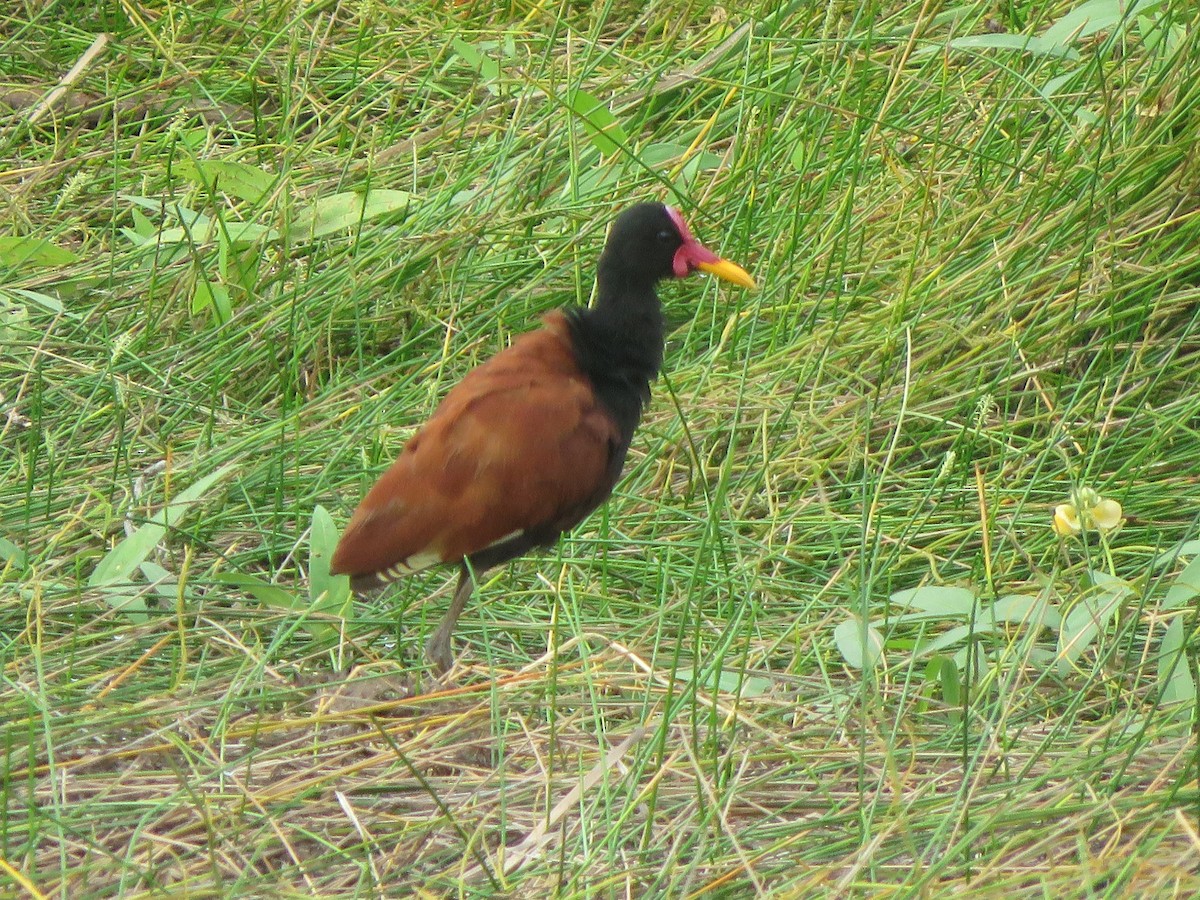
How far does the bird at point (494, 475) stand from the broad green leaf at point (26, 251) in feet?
5.34

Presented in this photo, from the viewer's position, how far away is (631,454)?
12.7 ft

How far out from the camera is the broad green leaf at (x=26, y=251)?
427 centimetres

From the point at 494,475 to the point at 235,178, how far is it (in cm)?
178

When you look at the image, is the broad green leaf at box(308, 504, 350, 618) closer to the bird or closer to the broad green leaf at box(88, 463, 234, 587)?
the bird

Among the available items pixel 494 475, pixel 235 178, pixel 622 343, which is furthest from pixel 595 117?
pixel 494 475

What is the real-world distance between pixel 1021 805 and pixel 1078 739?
30cm

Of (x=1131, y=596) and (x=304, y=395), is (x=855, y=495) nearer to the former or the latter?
(x=1131, y=596)

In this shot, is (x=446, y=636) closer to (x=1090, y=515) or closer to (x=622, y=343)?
(x=622, y=343)

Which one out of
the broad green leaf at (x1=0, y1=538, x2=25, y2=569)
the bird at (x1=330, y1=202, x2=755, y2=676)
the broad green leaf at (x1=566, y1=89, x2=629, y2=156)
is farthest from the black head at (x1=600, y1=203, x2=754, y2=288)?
the broad green leaf at (x1=0, y1=538, x2=25, y2=569)

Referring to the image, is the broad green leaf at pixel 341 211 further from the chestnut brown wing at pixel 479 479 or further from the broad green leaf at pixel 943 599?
the broad green leaf at pixel 943 599

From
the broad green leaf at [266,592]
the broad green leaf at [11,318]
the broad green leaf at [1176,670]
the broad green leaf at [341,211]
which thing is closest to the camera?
the broad green leaf at [1176,670]

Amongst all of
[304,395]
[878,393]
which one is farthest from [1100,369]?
[304,395]

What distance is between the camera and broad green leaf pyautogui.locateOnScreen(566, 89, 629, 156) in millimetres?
4168

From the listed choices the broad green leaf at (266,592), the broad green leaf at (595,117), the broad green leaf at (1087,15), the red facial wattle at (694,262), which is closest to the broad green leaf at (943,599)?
the red facial wattle at (694,262)
